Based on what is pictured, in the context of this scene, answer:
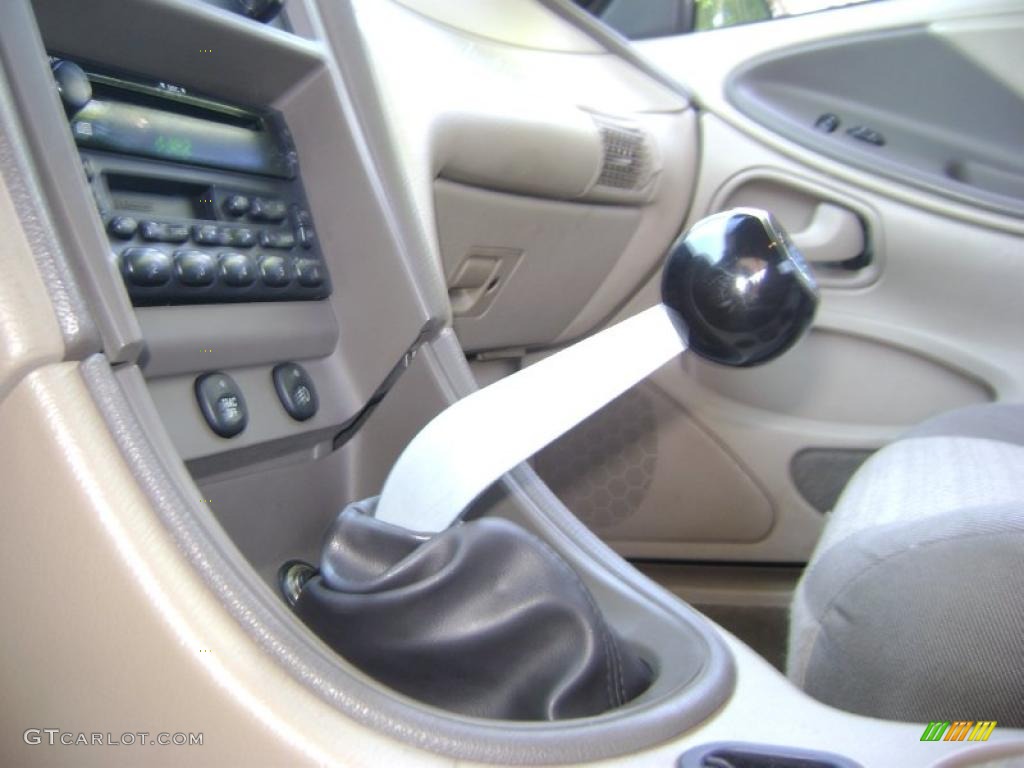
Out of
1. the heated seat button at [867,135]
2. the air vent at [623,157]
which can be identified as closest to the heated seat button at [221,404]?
the air vent at [623,157]

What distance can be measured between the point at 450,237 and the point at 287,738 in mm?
872

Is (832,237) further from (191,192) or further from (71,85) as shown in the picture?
(71,85)

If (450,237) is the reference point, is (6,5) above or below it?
above

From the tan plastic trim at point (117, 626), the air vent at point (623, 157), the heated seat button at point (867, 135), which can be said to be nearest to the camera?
the tan plastic trim at point (117, 626)

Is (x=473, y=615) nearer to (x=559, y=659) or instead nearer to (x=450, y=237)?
(x=559, y=659)

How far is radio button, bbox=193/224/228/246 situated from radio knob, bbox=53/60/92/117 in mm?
110

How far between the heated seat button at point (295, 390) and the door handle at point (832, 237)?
1.11m

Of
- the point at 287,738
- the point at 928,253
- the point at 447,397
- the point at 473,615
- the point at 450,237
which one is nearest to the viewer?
the point at 287,738

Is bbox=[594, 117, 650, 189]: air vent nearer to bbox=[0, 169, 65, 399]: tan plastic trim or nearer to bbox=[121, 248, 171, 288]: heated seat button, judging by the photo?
bbox=[121, 248, 171, 288]: heated seat button

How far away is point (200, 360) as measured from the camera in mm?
658

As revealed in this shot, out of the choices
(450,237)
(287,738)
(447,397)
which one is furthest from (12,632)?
(450,237)

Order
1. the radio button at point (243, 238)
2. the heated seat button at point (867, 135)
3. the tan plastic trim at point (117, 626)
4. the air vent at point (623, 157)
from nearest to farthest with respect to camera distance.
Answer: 1. the tan plastic trim at point (117, 626)
2. the radio button at point (243, 238)
3. the air vent at point (623, 157)
4. the heated seat button at point (867, 135)

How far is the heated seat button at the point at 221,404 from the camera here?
649 millimetres

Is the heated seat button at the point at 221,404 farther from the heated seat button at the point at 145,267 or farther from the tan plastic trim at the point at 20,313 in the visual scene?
the tan plastic trim at the point at 20,313
